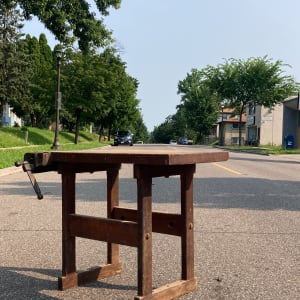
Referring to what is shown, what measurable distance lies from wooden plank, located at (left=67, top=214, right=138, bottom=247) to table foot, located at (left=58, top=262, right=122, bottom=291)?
38 cm

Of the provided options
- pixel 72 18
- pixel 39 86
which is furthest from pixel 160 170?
pixel 39 86

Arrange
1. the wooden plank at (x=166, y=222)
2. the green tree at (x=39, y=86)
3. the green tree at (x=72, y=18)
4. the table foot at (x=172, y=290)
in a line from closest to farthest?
the table foot at (x=172, y=290) < the wooden plank at (x=166, y=222) < the green tree at (x=72, y=18) < the green tree at (x=39, y=86)

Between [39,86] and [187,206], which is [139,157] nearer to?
[187,206]

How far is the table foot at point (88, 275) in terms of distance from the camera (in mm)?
3995

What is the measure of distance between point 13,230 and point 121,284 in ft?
9.35

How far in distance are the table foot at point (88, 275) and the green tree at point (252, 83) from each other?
4718cm

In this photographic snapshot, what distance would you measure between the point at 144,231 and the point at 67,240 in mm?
828

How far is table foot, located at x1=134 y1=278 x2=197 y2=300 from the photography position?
11.7ft

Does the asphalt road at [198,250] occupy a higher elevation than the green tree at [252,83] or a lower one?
lower

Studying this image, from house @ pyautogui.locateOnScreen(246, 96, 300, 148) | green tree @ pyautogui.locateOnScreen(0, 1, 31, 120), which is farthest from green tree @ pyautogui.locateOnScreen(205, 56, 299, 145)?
green tree @ pyautogui.locateOnScreen(0, 1, 31, 120)

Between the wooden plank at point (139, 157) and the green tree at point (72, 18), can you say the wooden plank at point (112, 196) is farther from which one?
the green tree at point (72, 18)

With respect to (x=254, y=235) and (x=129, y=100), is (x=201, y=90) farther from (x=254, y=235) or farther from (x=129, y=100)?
(x=254, y=235)

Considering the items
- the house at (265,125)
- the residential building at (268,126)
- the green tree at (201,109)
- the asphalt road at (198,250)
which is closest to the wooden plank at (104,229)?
the asphalt road at (198,250)

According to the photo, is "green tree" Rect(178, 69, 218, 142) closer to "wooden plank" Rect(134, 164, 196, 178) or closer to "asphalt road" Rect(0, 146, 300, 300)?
"asphalt road" Rect(0, 146, 300, 300)
